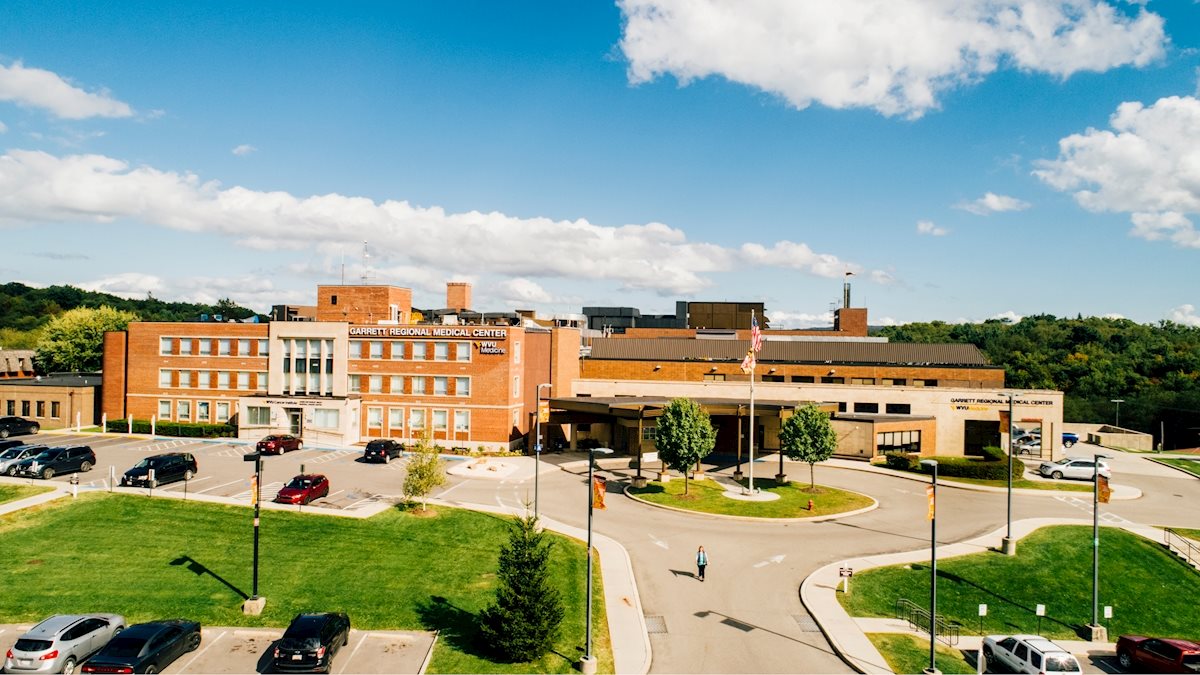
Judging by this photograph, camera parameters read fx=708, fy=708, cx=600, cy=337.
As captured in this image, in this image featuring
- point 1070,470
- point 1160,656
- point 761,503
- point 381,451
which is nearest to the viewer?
point 1160,656

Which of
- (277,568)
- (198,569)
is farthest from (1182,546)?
(198,569)

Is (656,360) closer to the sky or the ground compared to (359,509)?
closer to the sky

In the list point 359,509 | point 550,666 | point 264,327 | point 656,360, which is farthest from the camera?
point 656,360

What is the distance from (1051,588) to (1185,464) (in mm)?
47417

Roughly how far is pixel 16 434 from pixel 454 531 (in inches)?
1849

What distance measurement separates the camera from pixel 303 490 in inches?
1601

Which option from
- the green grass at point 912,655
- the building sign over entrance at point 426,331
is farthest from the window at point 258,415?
the green grass at point 912,655

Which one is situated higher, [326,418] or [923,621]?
[326,418]

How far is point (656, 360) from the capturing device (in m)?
78.9

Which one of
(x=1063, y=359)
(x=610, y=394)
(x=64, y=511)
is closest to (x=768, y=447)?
(x=610, y=394)

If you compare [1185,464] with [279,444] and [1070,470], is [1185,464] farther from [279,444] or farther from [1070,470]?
[279,444]

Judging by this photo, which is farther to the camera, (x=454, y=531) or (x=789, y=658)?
(x=454, y=531)

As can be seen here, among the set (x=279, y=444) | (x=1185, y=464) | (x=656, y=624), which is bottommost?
(x=656, y=624)

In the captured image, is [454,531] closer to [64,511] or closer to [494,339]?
[64,511]
